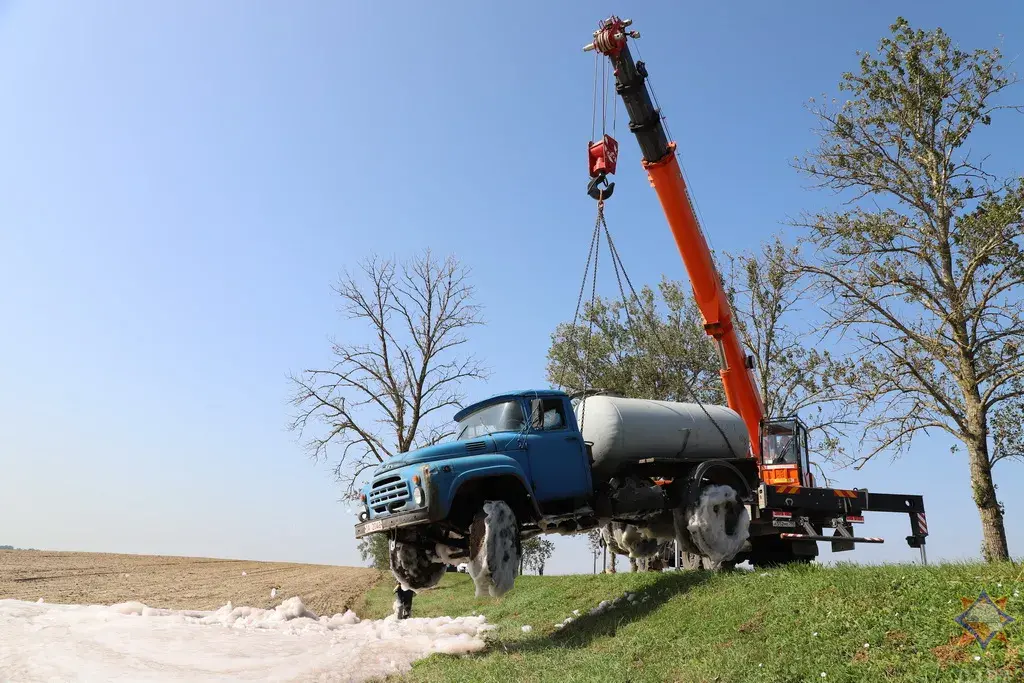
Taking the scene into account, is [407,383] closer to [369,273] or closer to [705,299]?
[369,273]

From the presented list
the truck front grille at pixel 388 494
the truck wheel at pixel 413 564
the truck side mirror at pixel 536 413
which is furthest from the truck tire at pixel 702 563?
the truck front grille at pixel 388 494

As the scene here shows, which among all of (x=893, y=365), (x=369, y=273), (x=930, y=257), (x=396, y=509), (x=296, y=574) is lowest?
(x=296, y=574)

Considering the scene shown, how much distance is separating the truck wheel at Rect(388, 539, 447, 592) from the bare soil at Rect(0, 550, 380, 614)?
7.59m

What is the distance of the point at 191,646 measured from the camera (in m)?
9.66

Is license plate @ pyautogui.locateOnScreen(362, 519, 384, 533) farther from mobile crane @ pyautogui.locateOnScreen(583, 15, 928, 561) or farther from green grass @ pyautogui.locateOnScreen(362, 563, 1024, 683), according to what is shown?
mobile crane @ pyautogui.locateOnScreen(583, 15, 928, 561)

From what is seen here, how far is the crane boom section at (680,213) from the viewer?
1392 cm

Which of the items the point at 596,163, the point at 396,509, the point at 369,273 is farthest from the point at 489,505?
the point at 369,273

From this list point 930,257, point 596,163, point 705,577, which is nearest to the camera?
point 705,577

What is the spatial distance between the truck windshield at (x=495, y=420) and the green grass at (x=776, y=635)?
3.28m

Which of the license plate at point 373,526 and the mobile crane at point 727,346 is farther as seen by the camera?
the mobile crane at point 727,346

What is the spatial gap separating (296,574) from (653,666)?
64.4 ft

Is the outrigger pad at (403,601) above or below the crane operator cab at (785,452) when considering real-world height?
below

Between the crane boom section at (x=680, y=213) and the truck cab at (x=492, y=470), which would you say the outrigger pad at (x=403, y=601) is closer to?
the truck cab at (x=492, y=470)

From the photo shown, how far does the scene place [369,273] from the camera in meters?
29.2
